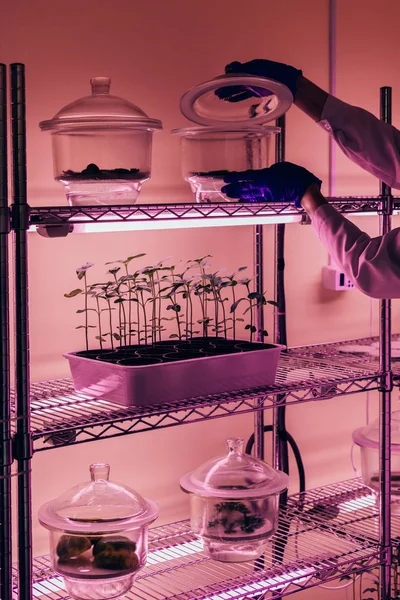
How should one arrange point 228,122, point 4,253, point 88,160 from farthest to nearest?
point 228,122, point 88,160, point 4,253

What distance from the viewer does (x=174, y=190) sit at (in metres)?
2.44

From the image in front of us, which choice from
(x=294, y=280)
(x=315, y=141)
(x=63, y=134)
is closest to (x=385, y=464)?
(x=294, y=280)

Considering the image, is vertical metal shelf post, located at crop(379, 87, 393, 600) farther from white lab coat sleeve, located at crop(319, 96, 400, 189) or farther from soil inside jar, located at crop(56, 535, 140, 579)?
soil inside jar, located at crop(56, 535, 140, 579)

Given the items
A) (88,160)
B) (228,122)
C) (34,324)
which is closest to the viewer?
(88,160)

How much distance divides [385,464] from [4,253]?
1.21 m

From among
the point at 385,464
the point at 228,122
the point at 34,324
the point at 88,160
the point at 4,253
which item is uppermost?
the point at 228,122

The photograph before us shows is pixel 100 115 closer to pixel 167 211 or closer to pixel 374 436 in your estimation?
pixel 167 211

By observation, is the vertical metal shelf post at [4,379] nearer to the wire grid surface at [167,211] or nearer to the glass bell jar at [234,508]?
the wire grid surface at [167,211]

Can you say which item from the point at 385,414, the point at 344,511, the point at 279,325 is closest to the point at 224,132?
the point at 279,325

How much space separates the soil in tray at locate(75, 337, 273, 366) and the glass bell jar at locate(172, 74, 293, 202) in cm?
36

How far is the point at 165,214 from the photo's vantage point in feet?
6.22

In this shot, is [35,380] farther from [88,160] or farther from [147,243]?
[88,160]

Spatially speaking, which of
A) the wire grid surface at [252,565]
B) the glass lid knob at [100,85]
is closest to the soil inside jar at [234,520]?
the wire grid surface at [252,565]

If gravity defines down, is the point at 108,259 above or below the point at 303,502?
above
